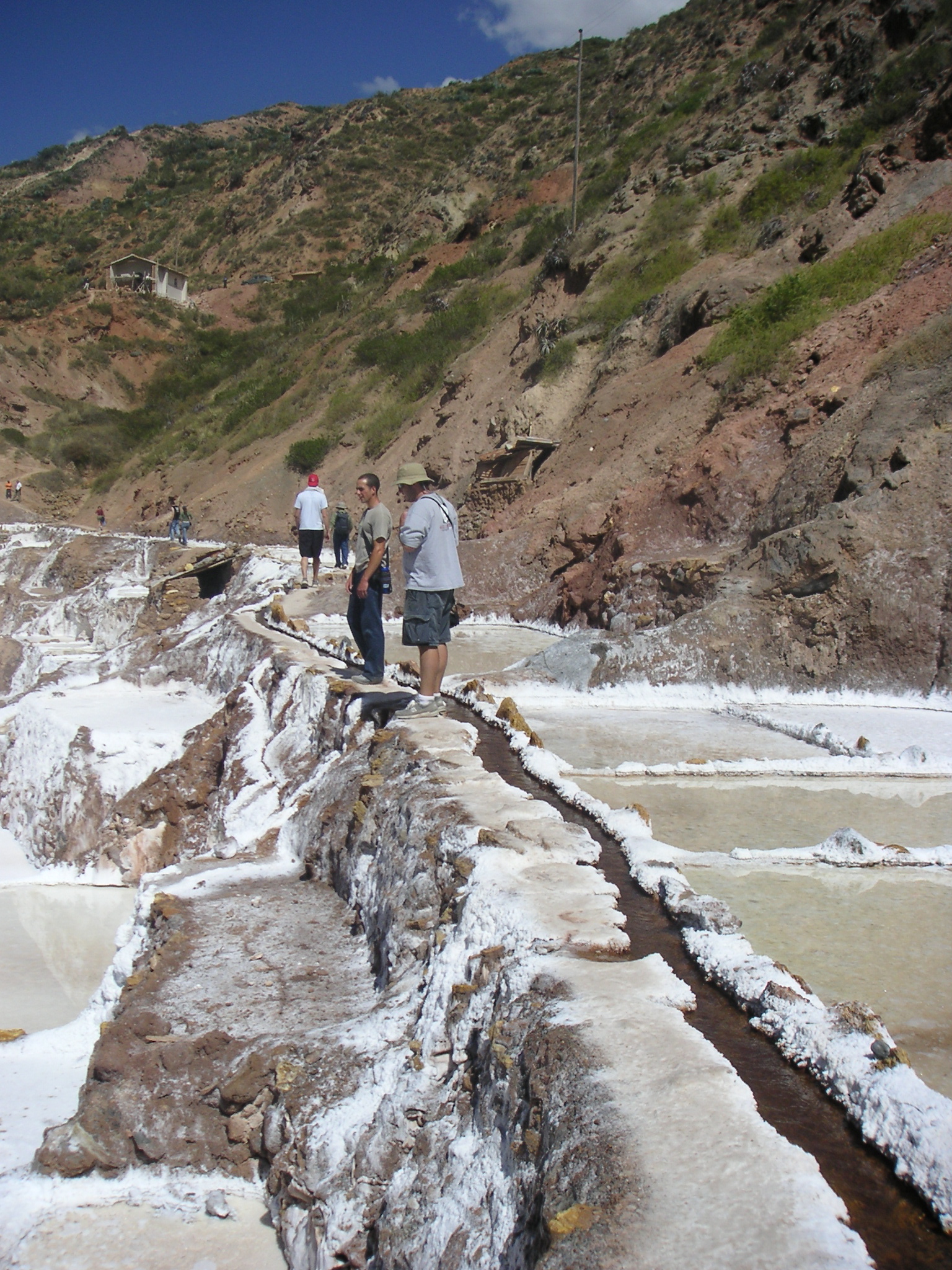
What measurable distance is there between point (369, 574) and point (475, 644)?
3.81 m

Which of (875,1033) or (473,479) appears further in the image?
Answer: (473,479)

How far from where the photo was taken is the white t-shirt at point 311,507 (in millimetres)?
11977

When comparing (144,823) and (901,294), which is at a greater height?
(901,294)

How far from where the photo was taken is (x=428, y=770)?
14.2 feet

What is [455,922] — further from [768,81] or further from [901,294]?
[768,81]

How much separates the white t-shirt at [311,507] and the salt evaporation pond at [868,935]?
943 centimetres

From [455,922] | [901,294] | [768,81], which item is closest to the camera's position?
[455,922]

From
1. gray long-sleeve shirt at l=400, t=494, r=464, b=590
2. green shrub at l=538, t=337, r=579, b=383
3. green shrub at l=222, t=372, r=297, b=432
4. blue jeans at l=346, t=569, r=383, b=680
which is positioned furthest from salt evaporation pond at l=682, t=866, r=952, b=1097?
green shrub at l=222, t=372, r=297, b=432

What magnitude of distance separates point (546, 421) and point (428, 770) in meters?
12.1

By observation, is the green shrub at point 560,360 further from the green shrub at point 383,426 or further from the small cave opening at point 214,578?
the small cave opening at point 214,578

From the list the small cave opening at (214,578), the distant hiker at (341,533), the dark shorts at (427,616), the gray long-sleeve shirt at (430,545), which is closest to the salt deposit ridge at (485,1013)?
the dark shorts at (427,616)

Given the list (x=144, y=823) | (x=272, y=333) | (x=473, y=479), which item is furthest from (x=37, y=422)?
(x=144, y=823)

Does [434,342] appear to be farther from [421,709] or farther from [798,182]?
[421,709]

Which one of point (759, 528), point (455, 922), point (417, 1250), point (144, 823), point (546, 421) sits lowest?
point (144, 823)
